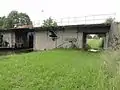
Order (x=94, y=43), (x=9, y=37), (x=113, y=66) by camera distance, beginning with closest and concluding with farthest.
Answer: (x=113, y=66) → (x=94, y=43) → (x=9, y=37)

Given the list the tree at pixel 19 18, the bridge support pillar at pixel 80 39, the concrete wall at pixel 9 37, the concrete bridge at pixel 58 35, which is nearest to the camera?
the concrete bridge at pixel 58 35

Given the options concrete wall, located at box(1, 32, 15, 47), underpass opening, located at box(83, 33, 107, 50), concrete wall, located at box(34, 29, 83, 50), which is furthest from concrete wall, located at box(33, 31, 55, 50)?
concrete wall, located at box(1, 32, 15, 47)

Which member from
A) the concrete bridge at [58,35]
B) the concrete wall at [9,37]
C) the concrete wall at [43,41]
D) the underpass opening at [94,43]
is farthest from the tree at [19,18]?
the concrete wall at [43,41]

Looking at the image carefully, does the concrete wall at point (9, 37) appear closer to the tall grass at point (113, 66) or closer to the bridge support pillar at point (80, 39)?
the bridge support pillar at point (80, 39)

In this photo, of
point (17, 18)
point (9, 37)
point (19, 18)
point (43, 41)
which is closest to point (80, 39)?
point (43, 41)

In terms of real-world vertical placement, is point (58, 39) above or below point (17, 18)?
below

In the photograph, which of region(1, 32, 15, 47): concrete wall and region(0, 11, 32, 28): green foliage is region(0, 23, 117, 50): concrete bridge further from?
region(0, 11, 32, 28): green foliage

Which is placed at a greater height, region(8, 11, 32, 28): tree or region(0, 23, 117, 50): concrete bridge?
region(8, 11, 32, 28): tree

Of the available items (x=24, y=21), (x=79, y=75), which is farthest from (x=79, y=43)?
(x=24, y=21)

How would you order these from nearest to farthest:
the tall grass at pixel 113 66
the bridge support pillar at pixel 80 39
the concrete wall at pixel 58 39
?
1. the tall grass at pixel 113 66
2. the bridge support pillar at pixel 80 39
3. the concrete wall at pixel 58 39

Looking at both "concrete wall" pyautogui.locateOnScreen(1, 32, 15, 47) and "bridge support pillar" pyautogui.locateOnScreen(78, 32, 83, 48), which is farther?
"concrete wall" pyautogui.locateOnScreen(1, 32, 15, 47)

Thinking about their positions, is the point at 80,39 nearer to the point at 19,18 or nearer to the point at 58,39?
the point at 58,39

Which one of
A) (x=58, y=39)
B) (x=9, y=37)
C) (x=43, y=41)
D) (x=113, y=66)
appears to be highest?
(x=113, y=66)

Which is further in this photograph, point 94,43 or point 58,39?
point 94,43
